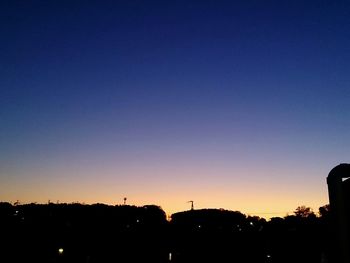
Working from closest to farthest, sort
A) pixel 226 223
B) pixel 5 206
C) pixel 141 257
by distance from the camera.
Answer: pixel 141 257, pixel 5 206, pixel 226 223

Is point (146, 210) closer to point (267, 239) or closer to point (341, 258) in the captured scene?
point (267, 239)

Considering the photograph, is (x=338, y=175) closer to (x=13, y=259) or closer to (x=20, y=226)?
(x=13, y=259)

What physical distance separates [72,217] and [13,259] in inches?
1067

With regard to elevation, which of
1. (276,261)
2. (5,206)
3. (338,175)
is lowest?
(276,261)

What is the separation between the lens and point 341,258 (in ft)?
6.73

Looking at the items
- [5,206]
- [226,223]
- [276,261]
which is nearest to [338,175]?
[276,261]

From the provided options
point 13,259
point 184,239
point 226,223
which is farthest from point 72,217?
point 226,223

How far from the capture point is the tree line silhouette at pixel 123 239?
45.6 meters

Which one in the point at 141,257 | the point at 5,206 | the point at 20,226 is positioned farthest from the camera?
the point at 5,206

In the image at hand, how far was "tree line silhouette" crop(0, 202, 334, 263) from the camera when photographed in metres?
45.6

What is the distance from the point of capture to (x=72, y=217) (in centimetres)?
6581

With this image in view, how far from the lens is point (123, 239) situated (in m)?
55.8

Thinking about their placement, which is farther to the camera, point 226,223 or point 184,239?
point 226,223

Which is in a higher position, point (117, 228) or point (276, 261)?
Result: point (117, 228)
